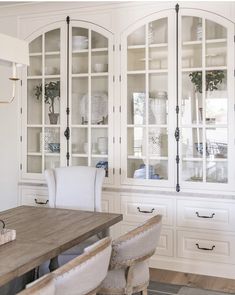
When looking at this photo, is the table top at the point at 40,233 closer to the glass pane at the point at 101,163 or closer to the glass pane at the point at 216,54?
the glass pane at the point at 101,163

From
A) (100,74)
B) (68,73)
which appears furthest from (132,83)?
(68,73)

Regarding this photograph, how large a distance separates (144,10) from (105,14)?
393 millimetres

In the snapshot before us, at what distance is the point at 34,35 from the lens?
4.21 metres

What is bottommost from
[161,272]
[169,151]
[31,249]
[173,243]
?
[161,272]

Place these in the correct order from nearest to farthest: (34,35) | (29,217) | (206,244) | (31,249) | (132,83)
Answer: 1. (31,249)
2. (29,217)
3. (206,244)
4. (132,83)
5. (34,35)

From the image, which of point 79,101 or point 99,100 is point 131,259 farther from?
point 79,101

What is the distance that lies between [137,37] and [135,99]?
1.93 ft

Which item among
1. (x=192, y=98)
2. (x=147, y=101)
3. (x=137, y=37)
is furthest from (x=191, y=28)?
(x=147, y=101)

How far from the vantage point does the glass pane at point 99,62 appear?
3.95 m

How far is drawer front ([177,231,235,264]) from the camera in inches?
139

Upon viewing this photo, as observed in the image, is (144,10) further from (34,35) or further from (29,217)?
(29,217)

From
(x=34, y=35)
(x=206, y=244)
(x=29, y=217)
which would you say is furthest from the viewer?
(x=34, y=35)

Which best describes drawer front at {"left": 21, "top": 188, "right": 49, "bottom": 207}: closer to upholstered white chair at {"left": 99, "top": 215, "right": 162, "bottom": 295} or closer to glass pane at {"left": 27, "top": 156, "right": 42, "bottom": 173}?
glass pane at {"left": 27, "top": 156, "right": 42, "bottom": 173}

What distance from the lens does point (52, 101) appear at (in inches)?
164
